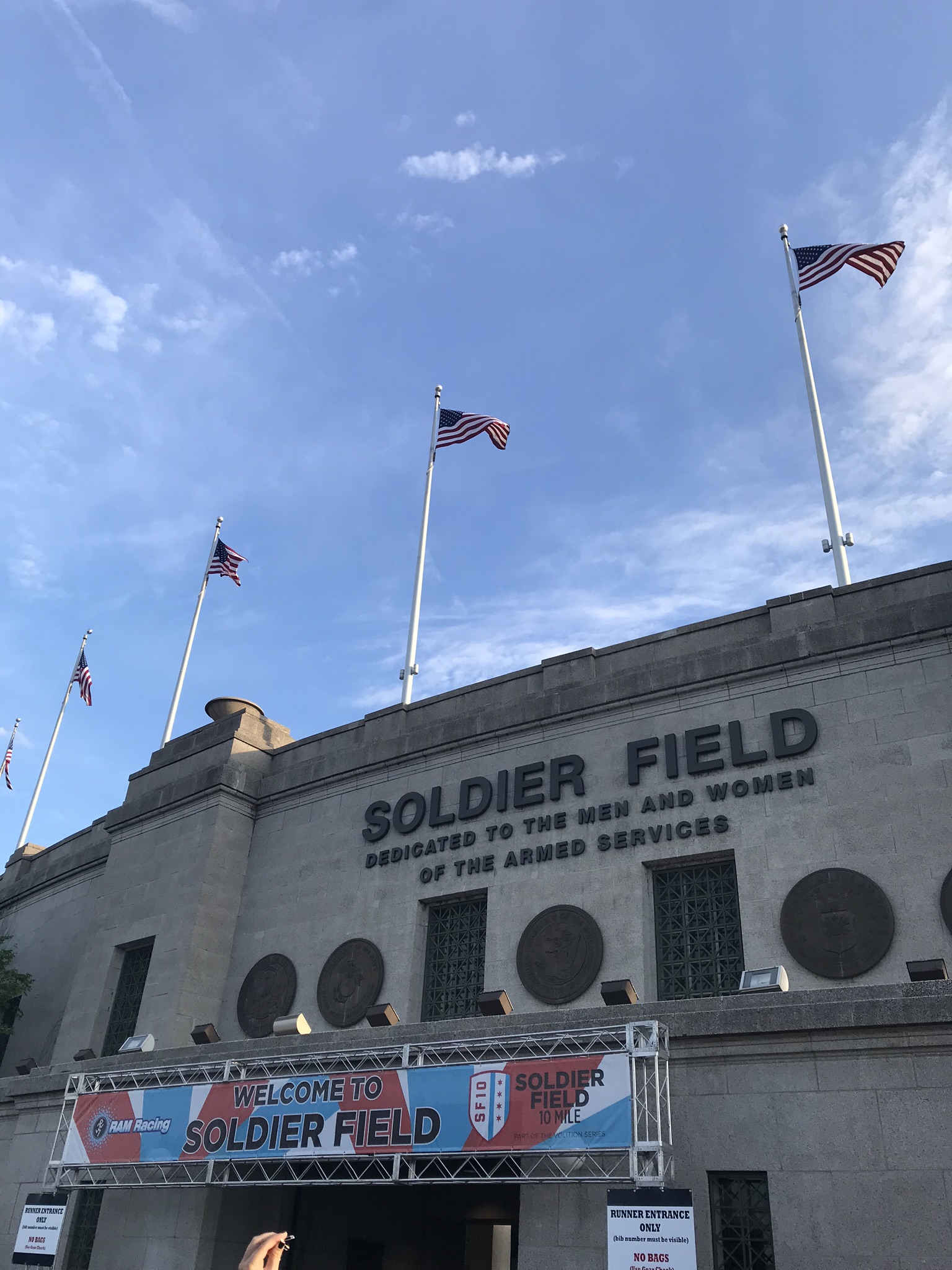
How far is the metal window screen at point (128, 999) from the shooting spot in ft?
A: 73.4

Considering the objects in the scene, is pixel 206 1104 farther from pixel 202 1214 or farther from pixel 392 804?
pixel 392 804

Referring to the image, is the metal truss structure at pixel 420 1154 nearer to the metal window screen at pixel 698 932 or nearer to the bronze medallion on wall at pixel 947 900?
the metal window screen at pixel 698 932

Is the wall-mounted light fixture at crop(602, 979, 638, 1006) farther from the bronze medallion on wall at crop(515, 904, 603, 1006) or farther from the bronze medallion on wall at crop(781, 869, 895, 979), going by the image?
the bronze medallion on wall at crop(781, 869, 895, 979)

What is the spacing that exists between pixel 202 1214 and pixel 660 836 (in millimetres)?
9703

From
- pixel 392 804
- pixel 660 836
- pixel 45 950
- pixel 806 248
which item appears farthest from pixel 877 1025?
pixel 45 950

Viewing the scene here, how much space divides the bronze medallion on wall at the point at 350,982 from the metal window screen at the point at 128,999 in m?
4.68

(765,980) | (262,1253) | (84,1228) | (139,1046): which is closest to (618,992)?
(765,980)

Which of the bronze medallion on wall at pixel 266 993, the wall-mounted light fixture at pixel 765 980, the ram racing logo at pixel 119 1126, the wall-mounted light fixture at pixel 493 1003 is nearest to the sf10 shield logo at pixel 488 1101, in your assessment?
the wall-mounted light fixture at pixel 493 1003

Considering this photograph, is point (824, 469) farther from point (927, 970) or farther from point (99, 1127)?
point (99, 1127)

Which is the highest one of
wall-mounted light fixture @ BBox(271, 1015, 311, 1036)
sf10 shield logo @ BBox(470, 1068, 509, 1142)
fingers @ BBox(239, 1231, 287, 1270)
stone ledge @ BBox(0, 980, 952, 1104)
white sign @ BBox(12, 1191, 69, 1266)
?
wall-mounted light fixture @ BBox(271, 1015, 311, 1036)

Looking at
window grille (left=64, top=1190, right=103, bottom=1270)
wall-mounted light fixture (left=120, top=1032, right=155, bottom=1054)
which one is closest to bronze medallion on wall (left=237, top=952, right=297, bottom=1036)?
wall-mounted light fixture (left=120, top=1032, right=155, bottom=1054)

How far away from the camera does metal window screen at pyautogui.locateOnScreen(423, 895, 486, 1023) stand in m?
18.5

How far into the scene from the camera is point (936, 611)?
53.8 ft

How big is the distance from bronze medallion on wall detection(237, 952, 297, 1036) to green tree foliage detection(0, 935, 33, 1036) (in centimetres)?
963
